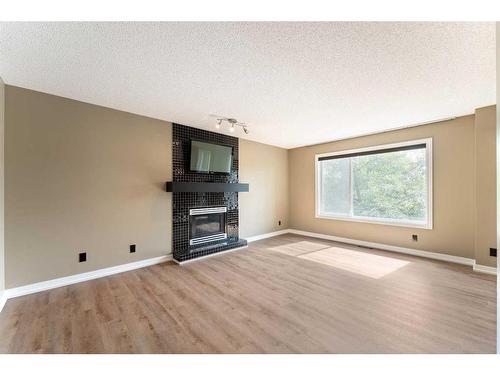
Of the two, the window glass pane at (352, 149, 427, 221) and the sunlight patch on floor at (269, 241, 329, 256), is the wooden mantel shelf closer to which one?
the sunlight patch on floor at (269, 241, 329, 256)

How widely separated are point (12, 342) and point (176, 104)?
2765mm

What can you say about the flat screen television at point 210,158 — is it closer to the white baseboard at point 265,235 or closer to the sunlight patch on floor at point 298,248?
the white baseboard at point 265,235

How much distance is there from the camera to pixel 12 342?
5.32 feet

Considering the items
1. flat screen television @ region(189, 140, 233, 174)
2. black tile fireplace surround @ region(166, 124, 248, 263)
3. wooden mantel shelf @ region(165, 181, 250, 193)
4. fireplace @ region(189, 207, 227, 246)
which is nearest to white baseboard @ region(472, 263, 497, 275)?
black tile fireplace surround @ region(166, 124, 248, 263)

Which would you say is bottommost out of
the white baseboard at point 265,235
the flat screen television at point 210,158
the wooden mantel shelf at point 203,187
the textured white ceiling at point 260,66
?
the white baseboard at point 265,235

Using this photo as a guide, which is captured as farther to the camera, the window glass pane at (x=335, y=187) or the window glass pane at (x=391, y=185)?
the window glass pane at (x=335, y=187)

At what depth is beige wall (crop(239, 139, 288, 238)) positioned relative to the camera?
479cm

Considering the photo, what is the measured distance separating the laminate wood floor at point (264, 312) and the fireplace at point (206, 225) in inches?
31.5

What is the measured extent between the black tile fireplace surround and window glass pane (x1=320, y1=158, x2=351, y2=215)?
82.3 inches

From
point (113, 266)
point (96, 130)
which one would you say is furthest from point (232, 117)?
point (113, 266)

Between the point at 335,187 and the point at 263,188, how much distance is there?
5.56ft

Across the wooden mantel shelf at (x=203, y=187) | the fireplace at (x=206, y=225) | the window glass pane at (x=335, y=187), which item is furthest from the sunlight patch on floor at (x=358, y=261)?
the wooden mantel shelf at (x=203, y=187)

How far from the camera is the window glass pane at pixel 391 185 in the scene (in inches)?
147

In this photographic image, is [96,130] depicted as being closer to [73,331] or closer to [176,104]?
[176,104]
